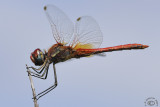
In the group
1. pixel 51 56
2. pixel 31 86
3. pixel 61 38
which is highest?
pixel 61 38

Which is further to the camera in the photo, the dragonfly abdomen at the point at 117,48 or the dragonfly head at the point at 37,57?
the dragonfly abdomen at the point at 117,48

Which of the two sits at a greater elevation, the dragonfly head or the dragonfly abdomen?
the dragonfly abdomen

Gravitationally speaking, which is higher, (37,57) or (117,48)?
(117,48)

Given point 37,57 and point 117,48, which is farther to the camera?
point 117,48

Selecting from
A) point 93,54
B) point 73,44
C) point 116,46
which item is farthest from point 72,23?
point 116,46

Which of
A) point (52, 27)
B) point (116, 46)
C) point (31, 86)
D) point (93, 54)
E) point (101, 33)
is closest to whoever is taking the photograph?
point (31, 86)

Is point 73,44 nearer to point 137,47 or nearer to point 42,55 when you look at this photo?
point 42,55

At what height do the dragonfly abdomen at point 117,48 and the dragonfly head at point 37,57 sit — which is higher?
the dragonfly abdomen at point 117,48

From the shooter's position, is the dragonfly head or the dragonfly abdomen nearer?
the dragonfly head
